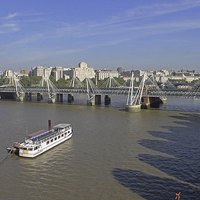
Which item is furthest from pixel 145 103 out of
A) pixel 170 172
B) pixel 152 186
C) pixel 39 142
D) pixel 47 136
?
pixel 152 186

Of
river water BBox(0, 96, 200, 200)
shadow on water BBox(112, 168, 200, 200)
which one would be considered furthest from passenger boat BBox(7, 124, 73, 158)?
shadow on water BBox(112, 168, 200, 200)

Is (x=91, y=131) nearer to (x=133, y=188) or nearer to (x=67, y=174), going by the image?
(x=67, y=174)

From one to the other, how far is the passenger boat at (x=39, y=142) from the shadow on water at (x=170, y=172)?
7.06 meters

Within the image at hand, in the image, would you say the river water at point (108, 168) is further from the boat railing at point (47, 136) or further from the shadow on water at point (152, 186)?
the boat railing at point (47, 136)

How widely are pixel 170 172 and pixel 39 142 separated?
36.3ft

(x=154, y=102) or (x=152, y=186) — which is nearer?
(x=152, y=186)

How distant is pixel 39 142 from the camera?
73.0ft

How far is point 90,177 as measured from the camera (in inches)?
661

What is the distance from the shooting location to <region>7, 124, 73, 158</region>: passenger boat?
20752 mm

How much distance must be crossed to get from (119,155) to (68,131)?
772cm

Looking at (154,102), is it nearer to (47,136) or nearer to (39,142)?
(47,136)

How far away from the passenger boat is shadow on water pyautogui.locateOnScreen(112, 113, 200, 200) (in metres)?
7.06

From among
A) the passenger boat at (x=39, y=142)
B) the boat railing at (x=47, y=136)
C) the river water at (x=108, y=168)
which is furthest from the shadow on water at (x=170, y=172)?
the boat railing at (x=47, y=136)

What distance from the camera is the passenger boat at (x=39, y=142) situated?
20.8 meters
